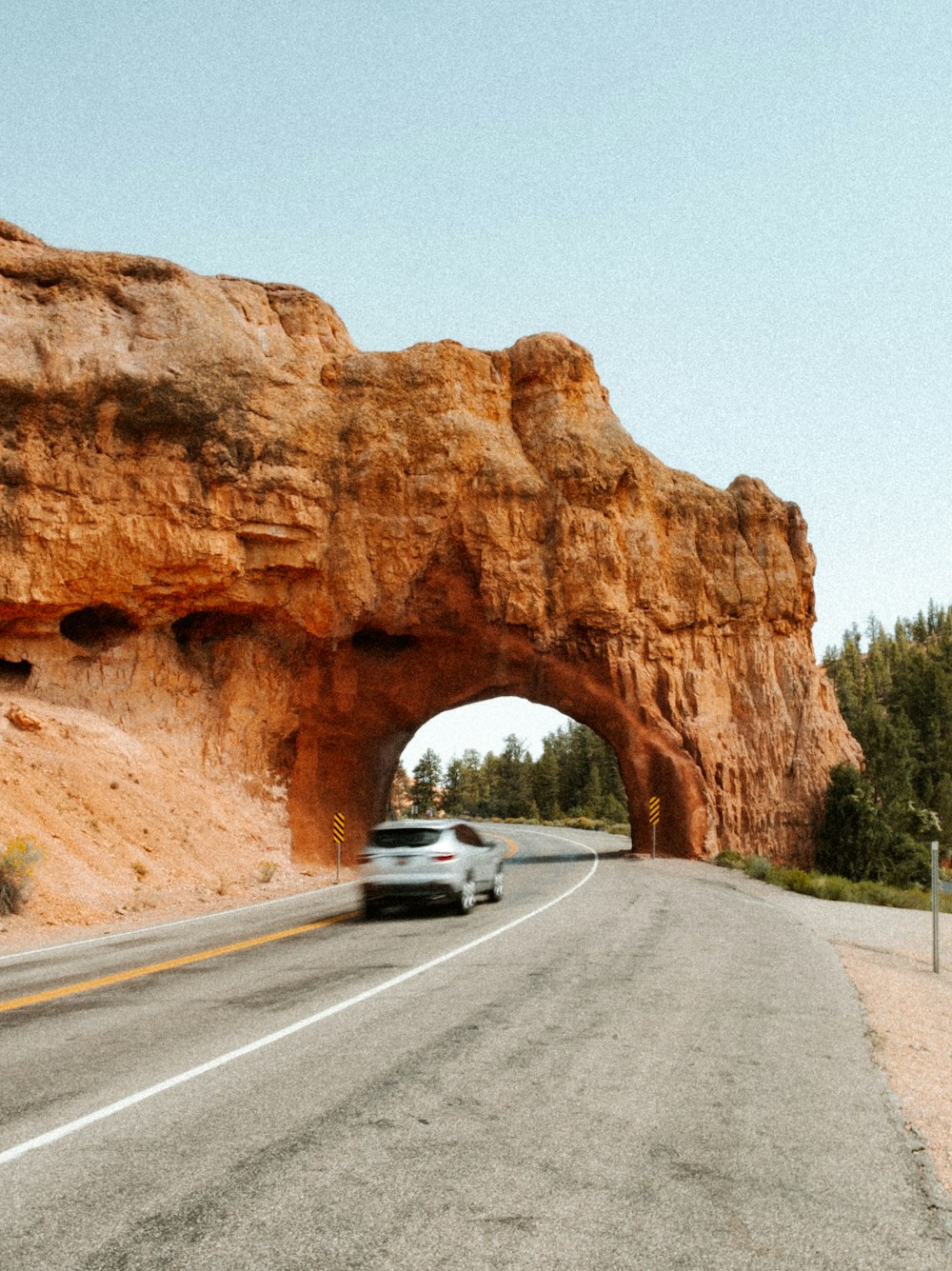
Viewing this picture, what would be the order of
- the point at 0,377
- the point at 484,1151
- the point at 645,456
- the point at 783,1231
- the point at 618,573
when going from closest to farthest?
the point at 783,1231 → the point at 484,1151 → the point at 0,377 → the point at 618,573 → the point at 645,456

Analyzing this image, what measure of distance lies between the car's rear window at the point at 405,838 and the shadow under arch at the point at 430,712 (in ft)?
52.4

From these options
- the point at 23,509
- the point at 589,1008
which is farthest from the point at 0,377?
the point at 589,1008

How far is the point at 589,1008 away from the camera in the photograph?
815 cm

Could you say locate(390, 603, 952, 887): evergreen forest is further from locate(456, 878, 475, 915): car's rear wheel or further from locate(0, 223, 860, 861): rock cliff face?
locate(456, 878, 475, 915): car's rear wheel

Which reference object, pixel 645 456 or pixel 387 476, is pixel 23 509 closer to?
pixel 387 476

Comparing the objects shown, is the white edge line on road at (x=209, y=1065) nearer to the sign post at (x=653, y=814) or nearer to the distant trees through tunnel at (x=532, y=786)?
the sign post at (x=653, y=814)

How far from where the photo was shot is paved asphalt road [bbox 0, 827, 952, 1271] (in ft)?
12.4

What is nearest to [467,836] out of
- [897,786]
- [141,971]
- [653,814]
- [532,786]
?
[141,971]

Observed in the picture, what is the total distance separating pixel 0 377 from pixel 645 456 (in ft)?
68.5

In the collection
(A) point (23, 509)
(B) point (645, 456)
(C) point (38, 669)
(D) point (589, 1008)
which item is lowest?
(D) point (589, 1008)

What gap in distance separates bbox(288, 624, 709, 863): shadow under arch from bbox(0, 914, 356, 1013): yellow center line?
59.1 feet

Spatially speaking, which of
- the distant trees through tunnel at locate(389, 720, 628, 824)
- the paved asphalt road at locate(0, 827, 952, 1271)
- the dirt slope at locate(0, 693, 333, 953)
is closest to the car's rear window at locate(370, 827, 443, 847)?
the dirt slope at locate(0, 693, 333, 953)

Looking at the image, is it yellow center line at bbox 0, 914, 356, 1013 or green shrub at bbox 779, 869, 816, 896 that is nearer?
yellow center line at bbox 0, 914, 356, 1013

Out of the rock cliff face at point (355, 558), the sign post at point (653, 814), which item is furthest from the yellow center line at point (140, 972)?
the sign post at point (653, 814)
